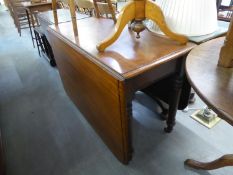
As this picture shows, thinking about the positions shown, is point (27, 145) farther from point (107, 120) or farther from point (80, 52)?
point (80, 52)

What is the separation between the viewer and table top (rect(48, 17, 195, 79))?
31.0 inches

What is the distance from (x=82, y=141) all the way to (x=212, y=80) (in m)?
1.16

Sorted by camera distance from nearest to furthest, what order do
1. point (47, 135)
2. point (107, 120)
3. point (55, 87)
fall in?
point (107, 120) → point (47, 135) → point (55, 87)

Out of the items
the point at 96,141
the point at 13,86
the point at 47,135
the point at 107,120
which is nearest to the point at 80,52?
the point at 107,120

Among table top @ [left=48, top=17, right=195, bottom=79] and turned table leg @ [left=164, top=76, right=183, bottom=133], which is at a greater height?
table top @ [left=48, top=17, right=195, bottom=79]

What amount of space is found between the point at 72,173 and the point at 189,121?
1.01 m

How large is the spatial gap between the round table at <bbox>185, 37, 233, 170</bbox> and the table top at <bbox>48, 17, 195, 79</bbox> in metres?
0.16

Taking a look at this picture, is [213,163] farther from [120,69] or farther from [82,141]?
[82,141]

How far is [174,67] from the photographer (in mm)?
979

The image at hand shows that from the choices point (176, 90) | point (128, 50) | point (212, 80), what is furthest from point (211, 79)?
point (176, 90)

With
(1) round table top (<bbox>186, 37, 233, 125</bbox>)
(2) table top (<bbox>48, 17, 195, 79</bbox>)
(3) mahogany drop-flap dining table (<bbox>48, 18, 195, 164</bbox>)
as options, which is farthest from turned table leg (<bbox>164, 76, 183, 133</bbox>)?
(1) round table top (<bbox>186, 37, 233, 125</bbox>)

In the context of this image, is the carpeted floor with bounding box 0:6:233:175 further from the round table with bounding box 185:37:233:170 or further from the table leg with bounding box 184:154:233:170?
the round table with bounding box 185:37:233:170

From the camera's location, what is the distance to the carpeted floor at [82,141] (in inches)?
48.9

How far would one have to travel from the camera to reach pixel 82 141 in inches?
56.9
